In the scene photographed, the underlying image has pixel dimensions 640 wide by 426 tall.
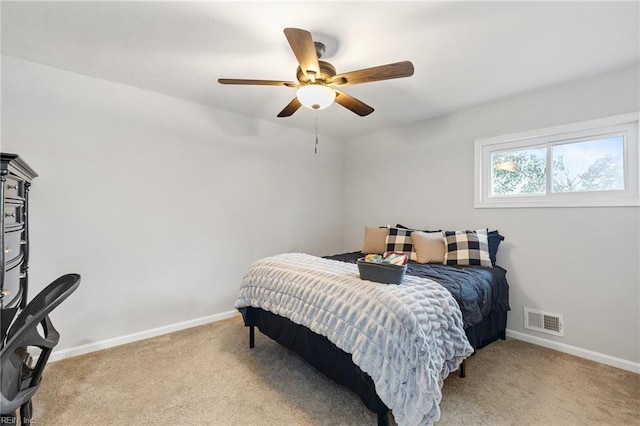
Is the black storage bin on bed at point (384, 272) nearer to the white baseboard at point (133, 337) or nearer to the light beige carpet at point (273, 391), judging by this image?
the light beige carpet at point (273, 391)

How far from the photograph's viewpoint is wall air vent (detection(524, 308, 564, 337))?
264cm

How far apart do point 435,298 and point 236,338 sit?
6.49 ft

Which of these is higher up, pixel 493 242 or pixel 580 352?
pixel 493 242

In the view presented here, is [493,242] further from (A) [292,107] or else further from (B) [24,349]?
(B) [24,349]

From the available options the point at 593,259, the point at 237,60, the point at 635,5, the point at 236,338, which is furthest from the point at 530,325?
the point at 237,60

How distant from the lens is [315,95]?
196 cm

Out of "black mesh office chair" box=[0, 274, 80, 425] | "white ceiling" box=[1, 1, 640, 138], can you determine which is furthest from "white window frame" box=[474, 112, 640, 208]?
"black mesh office chair" box=[0, 274, 80, 425]

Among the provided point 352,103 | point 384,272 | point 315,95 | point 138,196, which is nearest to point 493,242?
point 384,272

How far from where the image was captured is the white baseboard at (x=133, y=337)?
95.5 inches

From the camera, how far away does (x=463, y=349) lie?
1.68 m

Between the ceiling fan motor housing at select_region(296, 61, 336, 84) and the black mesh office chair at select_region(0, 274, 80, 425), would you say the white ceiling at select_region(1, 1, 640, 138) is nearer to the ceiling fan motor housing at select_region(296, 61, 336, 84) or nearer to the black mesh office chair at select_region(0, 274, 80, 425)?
the ceiling fan motor housing at select_region(296, 61, 336, 84)

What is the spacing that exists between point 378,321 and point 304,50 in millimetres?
1532

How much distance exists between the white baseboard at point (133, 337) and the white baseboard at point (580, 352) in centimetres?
304

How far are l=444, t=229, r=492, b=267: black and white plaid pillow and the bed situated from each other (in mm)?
118
